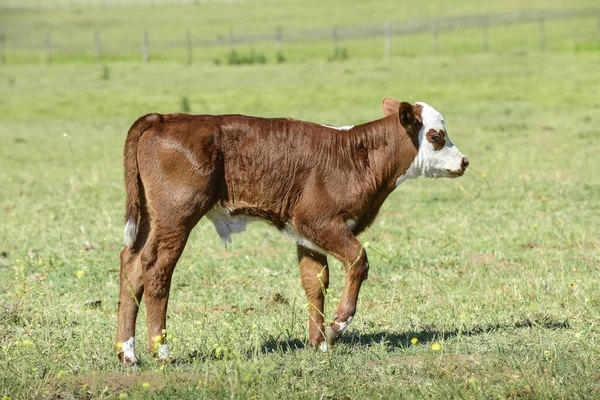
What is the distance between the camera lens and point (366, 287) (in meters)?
9.11

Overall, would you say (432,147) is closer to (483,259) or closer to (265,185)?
(265,185)

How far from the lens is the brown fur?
6.62 metres

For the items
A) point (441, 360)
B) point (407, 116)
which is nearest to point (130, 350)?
point (441, 360)

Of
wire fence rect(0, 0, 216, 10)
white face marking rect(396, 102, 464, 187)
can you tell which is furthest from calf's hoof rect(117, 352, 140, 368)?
wire fence rect(0, 0, 216, 10)

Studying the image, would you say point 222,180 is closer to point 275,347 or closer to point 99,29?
point 275,347

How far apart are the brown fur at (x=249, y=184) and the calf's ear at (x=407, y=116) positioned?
0.03 feet

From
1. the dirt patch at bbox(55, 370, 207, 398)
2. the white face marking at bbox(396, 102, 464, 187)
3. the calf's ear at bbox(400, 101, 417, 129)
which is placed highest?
the calf's ear at bbox(400, 101, 417, 129)

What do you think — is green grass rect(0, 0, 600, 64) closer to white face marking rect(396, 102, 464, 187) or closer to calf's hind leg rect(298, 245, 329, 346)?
white face marking rect(396, 102, 464, 187)

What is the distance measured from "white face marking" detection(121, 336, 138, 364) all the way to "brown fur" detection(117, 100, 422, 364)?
0.13 ft

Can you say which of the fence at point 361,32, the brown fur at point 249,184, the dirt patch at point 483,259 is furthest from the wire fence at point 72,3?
the brown fur at point 249,184

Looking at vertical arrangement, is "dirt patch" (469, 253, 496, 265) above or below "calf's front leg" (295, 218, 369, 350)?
below

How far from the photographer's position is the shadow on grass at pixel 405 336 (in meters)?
7.08

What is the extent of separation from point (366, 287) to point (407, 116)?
2387mm

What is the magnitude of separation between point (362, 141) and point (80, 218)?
622 cm
